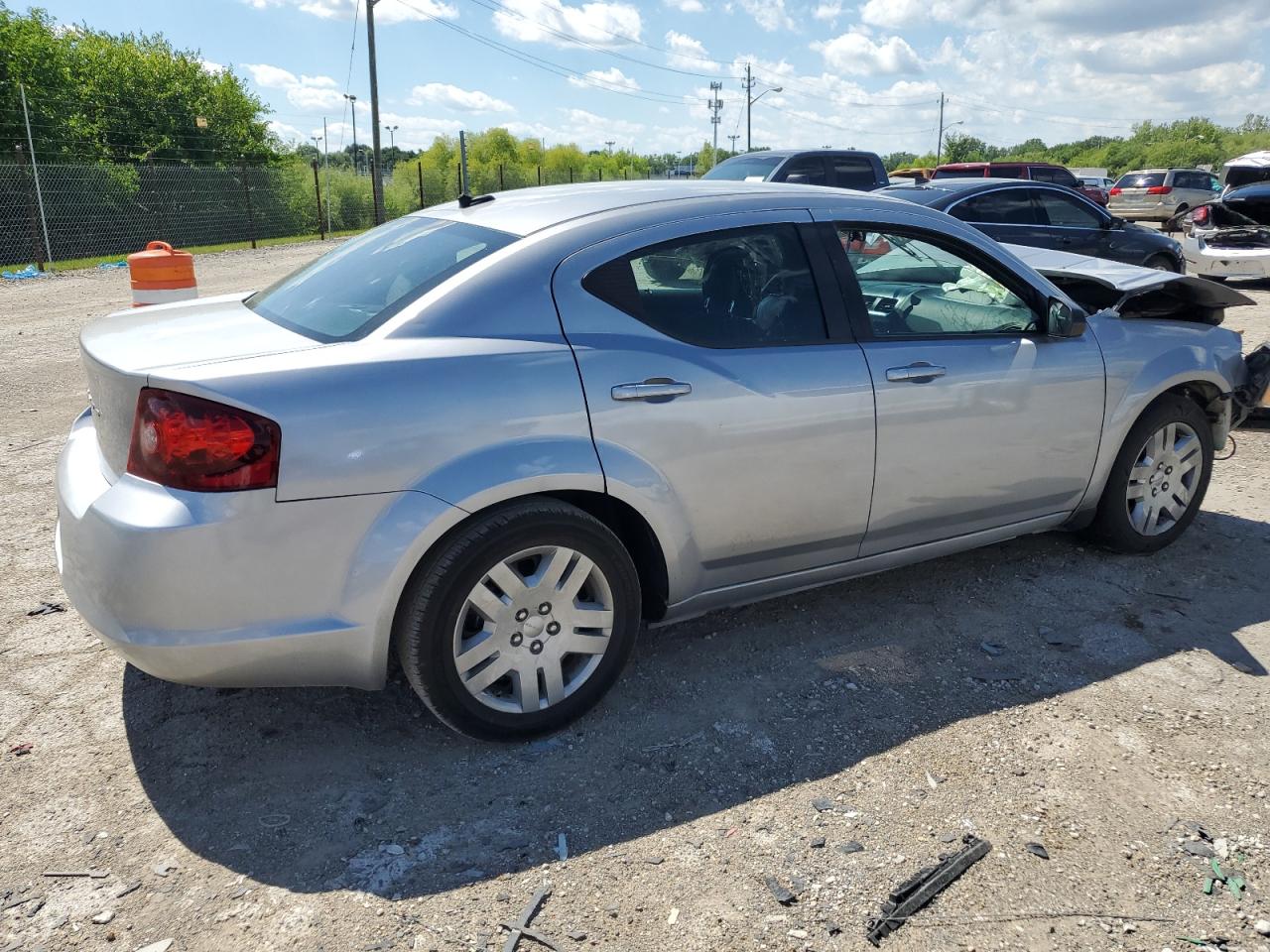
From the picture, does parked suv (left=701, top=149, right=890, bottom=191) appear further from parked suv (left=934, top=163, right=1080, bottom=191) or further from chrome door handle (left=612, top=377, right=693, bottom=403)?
chrome door handle (left=612, top=377, right=693, bottom=403)

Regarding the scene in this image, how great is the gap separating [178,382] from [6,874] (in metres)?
1.34

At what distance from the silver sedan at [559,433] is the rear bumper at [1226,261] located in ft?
40.6

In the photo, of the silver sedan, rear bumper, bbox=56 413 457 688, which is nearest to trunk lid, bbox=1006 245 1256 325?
the silver sedan

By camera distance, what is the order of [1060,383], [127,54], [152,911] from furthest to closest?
[127,54] → [1060,383] → [152,911]

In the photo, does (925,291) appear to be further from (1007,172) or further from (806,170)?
(1007,172)

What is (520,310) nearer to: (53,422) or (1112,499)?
(1112,499)

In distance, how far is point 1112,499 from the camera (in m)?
4.38

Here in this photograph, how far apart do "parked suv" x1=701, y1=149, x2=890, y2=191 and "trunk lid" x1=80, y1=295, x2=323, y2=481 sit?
1011 centimetres

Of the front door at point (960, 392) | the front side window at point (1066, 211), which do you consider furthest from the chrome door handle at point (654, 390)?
the front side window at point (1066, 211)

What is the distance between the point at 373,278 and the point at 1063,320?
2.70m

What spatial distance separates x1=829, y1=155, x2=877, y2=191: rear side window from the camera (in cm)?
1338

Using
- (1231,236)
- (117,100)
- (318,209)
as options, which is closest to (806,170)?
(1231,236)

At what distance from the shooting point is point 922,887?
2.47 m

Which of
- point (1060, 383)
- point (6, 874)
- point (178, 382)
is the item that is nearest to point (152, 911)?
point (6, 874)
